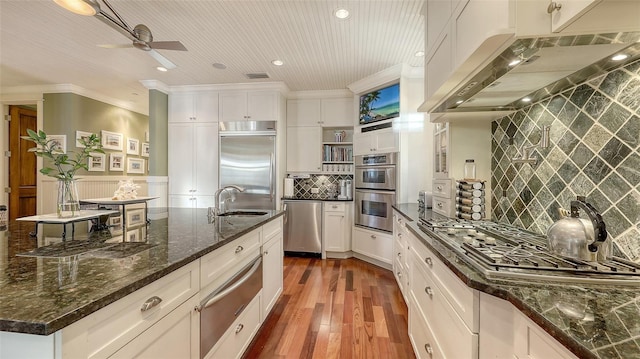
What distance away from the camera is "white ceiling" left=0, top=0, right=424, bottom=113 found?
230cm

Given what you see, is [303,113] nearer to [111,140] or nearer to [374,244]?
[374,244]

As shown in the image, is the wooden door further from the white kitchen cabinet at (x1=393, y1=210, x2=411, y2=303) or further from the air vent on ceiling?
the white kitchen cabinet at (x1=393, y1=210, x2=411, y2=303)

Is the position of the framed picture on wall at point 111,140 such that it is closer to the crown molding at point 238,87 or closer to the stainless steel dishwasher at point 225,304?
the crown molding at point 238,87

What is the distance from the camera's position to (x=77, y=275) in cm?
84

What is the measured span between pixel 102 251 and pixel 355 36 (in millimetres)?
2693

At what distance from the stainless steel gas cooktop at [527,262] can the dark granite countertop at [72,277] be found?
1.14 meters

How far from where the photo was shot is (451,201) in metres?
2.21

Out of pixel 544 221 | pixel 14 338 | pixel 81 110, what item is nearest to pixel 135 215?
pixel 14 338

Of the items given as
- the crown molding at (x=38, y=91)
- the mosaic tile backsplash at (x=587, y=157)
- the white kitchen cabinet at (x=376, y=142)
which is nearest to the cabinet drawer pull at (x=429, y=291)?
the mosaic tile backsplash at (x=587, y=157)

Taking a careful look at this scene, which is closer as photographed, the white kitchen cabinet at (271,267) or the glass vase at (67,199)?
the glass vase at (67,199)

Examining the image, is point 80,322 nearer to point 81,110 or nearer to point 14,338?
point 14,338

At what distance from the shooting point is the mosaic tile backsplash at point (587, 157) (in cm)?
107

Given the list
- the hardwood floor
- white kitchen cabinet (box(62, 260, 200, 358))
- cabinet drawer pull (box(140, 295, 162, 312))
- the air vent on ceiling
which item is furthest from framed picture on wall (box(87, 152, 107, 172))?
cabinet drawer pull (box(140, 295, 162, 312))

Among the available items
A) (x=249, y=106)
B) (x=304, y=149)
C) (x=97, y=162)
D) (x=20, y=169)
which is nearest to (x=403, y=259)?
(x=304, y=149)
